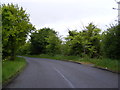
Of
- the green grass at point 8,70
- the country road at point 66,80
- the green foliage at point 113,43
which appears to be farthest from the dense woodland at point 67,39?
the country road at point 66,80

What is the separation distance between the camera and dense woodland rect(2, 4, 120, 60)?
19188mm

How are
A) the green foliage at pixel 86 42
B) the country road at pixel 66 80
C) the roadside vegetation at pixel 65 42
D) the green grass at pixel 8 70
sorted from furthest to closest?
the green foliage at pixel 86 42
the roadside vegetation at pixel 65 42
the green grass at pixel 8 70
the country road at pixel 66 80

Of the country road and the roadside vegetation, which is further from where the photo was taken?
the roadside vegetation

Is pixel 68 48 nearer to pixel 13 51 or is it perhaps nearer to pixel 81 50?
pixel 81 50

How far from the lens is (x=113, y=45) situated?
19.3 meters

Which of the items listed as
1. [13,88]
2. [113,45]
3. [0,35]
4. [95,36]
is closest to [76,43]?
[95,36]

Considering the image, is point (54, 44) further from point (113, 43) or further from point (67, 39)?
point (113, 43)

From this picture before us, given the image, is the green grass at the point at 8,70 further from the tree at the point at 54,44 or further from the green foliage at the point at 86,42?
the tree at the point at 54,44

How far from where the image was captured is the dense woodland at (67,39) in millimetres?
19188

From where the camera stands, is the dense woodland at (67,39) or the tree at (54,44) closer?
the dense woodland at (67,39)

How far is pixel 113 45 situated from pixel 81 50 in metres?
17.3

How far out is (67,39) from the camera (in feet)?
139

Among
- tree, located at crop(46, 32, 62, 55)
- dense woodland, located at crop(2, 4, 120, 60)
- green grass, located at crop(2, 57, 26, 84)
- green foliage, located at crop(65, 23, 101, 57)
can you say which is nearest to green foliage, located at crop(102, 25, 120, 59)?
dense woodland, located at crop(2, 4, 120, 60)

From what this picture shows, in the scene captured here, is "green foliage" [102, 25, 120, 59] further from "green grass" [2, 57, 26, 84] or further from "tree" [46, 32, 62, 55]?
"tree" [46, 32, 62, 55]
